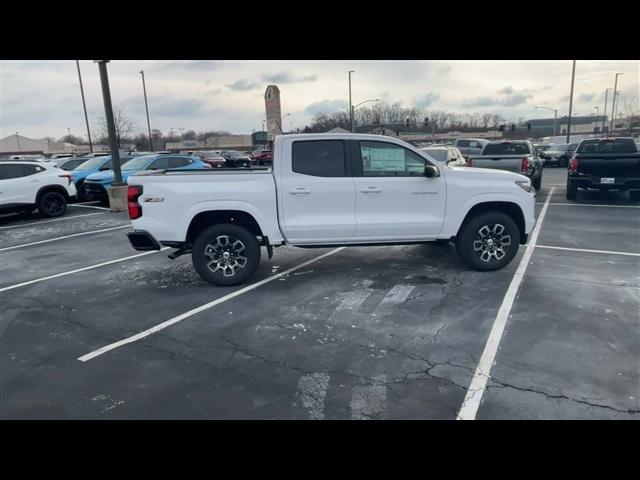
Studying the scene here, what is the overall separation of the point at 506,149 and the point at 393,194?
9749 millimetres

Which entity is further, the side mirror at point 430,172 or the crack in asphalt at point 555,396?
the side mirror at point 430,172

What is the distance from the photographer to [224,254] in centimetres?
584

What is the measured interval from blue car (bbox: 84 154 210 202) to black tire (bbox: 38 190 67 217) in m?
1.56

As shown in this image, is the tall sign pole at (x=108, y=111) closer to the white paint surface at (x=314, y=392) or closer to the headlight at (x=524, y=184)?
the headlight at (x=524, y=184)

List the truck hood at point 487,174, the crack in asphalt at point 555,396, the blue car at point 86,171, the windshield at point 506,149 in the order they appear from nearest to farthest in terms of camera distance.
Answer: the crack in asphalt at point 555,396, the truck hood at point 487,174, the windshield at point 506,149, the blue car at point 86,171

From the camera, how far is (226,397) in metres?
3.31

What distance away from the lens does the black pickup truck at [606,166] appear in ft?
37.3

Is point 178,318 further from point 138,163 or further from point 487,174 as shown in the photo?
point 138,163

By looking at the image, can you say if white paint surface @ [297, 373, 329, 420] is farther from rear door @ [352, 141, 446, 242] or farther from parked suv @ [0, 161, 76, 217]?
parked suv @ [0, 161, 76, 217]

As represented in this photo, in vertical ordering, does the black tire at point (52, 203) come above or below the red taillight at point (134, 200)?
below

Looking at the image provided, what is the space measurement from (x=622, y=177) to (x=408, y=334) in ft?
34.2

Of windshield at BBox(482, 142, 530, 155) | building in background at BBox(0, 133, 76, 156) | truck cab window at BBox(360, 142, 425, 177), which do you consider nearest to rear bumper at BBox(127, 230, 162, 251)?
truck cab window at BBox(360, 142, 425, 177)

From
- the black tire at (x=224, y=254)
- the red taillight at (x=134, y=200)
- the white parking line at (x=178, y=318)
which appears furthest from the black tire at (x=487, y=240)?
the red taillight at (x=134, y=200)

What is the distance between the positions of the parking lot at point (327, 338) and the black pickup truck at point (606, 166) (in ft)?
16.6
